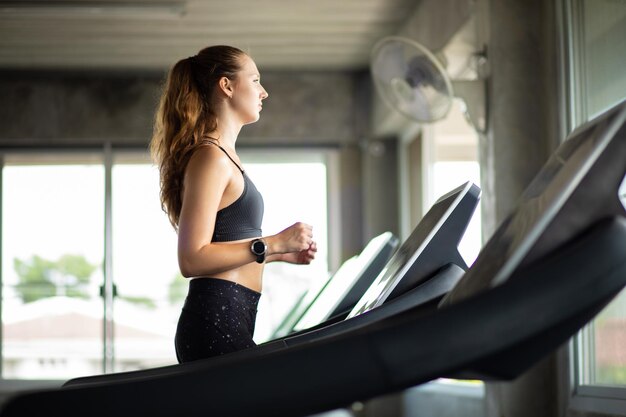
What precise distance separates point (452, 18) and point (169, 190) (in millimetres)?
2933

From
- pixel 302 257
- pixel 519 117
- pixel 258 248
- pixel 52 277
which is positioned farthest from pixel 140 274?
pixel 258 248

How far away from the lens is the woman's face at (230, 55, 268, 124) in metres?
1.83

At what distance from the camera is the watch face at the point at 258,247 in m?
1.63

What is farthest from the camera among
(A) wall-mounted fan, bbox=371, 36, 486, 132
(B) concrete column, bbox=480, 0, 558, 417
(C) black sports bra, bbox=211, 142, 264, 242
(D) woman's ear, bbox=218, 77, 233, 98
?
(A) wall-mounted fan, bbox=371, 36, 486, 132

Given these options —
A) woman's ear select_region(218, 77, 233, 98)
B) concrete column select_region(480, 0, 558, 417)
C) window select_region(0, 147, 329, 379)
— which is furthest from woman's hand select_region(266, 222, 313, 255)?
window select_region(0, 147, 329, 379)

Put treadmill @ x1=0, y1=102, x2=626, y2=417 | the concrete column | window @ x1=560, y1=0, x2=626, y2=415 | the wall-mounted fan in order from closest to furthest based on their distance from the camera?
treadmill @ x1=0, y1=102, x2=626, y2=417 < window @ x1=560, y1=0, x2=626, y2=415 < the concrete column < the wall-mounted fan

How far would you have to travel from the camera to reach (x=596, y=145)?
0.87m

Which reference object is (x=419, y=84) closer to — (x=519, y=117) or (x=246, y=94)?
(x=519, y=117)

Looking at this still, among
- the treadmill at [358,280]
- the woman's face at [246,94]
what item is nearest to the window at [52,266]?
the treadmill at [358,280]

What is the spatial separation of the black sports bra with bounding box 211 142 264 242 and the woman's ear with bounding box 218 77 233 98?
15 cm

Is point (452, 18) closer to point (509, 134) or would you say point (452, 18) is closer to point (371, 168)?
point (509, 134)

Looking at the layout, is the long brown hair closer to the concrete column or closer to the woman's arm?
the woman's arm

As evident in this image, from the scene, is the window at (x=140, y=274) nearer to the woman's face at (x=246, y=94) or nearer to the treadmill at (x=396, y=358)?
the woman's face at (x=246, y=94)

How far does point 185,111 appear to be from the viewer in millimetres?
1809
